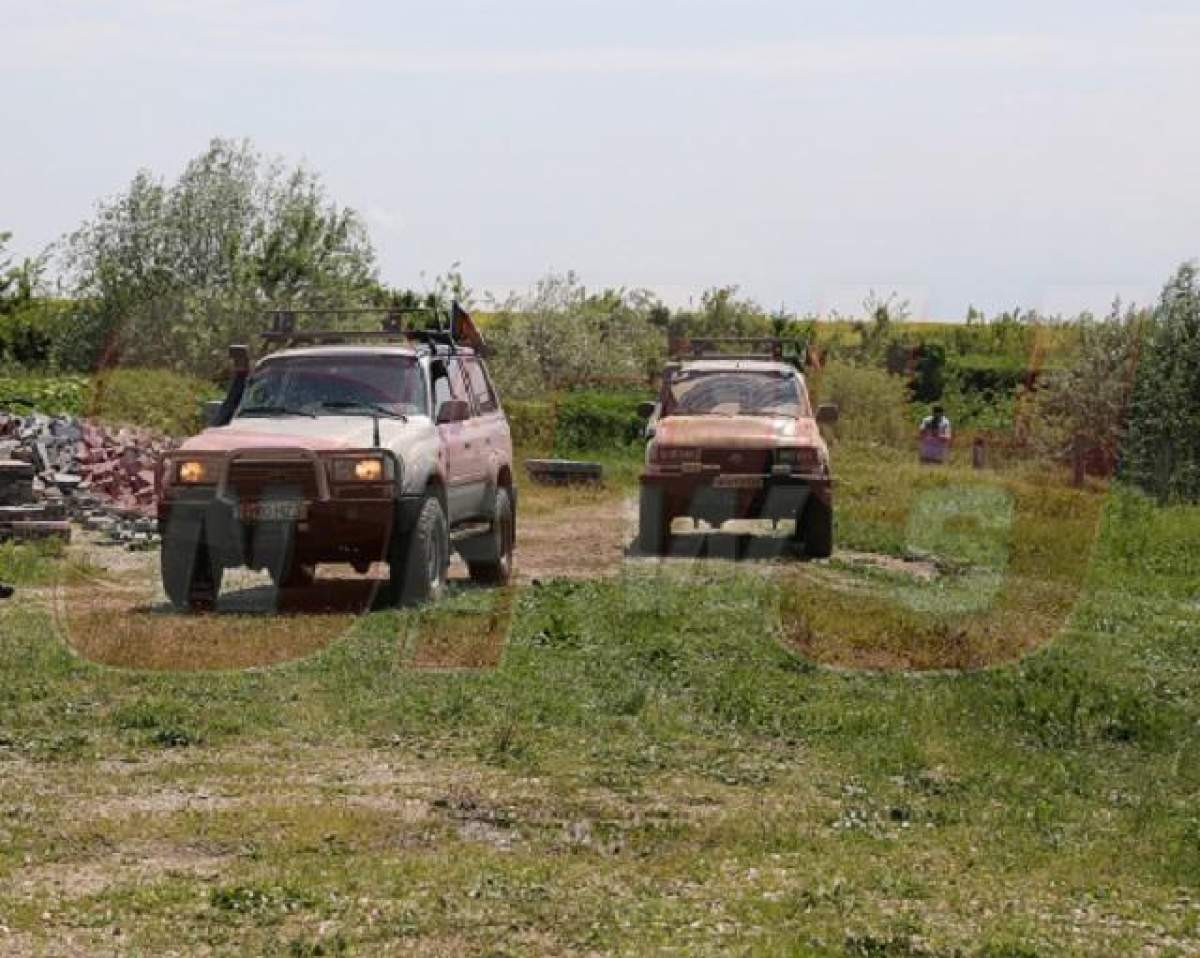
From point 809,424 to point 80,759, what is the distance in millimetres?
11512

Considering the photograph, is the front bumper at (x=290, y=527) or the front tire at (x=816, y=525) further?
the front tire at (x=816, y=525)

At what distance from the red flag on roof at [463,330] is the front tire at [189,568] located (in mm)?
3338

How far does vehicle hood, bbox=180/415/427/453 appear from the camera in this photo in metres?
14.6

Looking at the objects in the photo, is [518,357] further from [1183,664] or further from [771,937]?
[771,937]

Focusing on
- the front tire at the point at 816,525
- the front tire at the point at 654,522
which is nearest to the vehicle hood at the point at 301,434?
the front tire at the point at 654,522

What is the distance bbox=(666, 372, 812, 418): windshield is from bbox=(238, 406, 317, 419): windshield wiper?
601 cm

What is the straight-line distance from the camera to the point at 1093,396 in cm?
4828

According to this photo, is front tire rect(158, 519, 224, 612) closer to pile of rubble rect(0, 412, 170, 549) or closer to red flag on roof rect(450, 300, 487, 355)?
red flag on roof rect(450, 300, 487, 355)

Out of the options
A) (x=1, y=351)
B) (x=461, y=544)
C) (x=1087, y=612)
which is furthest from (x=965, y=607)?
(x=1, y=351)

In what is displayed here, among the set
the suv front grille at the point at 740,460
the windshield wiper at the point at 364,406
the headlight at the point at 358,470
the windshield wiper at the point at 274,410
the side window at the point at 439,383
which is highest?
the side window at the point at 439,383

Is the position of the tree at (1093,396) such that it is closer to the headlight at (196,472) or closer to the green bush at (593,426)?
the green bush at (593,426)

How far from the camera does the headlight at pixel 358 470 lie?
14500mm

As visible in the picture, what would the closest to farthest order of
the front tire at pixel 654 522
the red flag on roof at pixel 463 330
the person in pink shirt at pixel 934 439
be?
the red flag on roof at pixel 463 330
the front tire at pixel 654 522
the person in pink shirt at pixel 934 439

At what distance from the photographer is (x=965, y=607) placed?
1584cm
